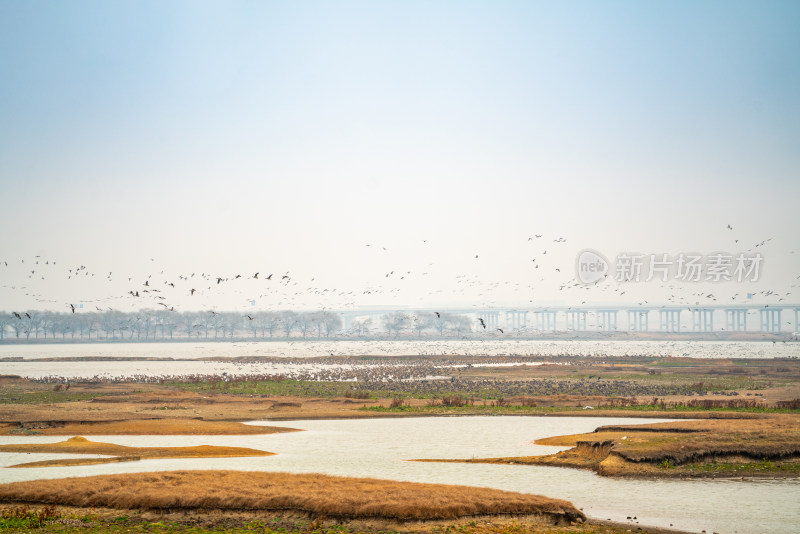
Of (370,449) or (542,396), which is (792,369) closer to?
(542,396)

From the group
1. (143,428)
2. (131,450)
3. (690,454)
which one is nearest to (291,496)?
(131,450)

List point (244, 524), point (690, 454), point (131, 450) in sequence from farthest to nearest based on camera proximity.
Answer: point (131, 450) < point (690, 454) < point (244, 524)

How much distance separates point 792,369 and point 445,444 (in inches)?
3279

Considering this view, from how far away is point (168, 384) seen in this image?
8462 cm

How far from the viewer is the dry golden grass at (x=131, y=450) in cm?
3916

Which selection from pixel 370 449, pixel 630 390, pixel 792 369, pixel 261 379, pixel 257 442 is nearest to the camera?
pixel 370 449

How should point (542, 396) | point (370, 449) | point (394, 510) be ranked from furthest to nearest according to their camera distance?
1. point (542, 396)
2. point (370, 449)
3. point (394, 510)

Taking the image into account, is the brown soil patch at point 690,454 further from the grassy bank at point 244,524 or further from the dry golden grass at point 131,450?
the dry golden grass at point 131,450

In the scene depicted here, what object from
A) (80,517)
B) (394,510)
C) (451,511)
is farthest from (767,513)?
(80,517)

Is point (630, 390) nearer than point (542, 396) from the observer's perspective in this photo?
No

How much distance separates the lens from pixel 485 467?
119 ft

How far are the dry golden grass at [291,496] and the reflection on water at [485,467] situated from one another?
352 centimetres

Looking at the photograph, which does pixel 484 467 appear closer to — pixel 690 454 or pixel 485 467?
pixel 485 467

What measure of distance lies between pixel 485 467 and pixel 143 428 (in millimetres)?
25196
